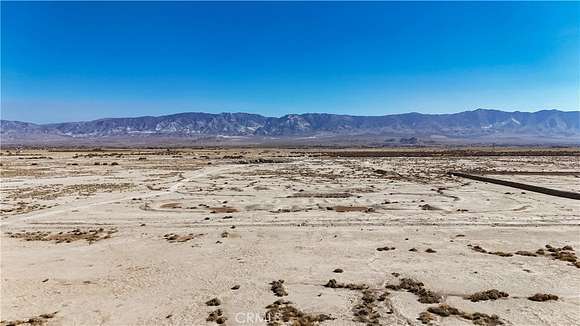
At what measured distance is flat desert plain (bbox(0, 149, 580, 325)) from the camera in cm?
1144

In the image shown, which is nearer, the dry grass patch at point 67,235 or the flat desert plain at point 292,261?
the flat desert plain at point 292,261

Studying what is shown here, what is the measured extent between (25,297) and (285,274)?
7707 millimetres

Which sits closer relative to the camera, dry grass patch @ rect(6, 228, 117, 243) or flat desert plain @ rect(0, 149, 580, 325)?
flat desert plain @ rect(0, 149, 580, 325)

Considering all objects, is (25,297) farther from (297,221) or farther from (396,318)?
(297,221)

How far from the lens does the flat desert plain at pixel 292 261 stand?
11438mm

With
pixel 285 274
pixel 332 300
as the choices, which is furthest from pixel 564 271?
pixel 285 274

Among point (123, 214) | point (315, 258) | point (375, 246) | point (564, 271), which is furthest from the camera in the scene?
point (123, 214)

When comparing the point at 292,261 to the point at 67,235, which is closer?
the point at 292,261

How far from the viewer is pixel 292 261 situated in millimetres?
15898

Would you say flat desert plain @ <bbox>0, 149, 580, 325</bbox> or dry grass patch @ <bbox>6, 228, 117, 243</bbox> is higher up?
flat desert plain @ <bbox>0, 149, 580, 325</bbox>

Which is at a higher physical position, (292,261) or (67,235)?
(292,261)

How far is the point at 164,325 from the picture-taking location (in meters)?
10.7

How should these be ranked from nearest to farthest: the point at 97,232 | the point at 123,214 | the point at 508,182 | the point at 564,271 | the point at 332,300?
1. the point at 332,300
2. the point at 564,271
3. the point at 97,232
4. the point at 123,214
5. the point at 508,182

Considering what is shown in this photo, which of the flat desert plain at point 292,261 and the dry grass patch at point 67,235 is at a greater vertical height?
the flat desert plain at point 292,261
